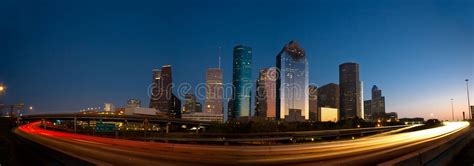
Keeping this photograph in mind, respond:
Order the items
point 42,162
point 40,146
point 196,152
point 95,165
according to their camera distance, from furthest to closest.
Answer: point 196,152 → point 40,146 → point 42,162 → point 95,165

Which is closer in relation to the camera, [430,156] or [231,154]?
[430,156]

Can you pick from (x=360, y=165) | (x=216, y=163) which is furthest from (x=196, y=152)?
(x=360, y=165)

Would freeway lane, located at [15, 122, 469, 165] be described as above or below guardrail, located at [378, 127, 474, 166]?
below

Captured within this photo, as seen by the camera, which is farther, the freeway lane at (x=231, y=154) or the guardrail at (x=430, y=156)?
the freeway lane at (x=231, y=154)

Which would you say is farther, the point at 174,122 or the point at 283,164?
the point at 174,122

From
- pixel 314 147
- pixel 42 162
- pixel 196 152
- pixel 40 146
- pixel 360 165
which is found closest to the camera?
pixel 360 165

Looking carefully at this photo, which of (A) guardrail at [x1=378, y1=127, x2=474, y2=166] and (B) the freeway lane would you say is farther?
(B) the freeway lane

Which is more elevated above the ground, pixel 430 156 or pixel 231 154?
pixel 430 156

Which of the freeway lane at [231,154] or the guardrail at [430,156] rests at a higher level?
the guardrail at [430,156]

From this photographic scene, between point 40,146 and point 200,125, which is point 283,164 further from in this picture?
point 200,125

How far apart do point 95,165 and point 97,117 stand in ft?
496

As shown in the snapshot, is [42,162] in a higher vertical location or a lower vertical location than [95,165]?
lower

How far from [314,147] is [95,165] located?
20.4m

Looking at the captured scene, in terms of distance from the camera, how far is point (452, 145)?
848 inches
